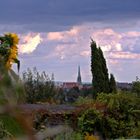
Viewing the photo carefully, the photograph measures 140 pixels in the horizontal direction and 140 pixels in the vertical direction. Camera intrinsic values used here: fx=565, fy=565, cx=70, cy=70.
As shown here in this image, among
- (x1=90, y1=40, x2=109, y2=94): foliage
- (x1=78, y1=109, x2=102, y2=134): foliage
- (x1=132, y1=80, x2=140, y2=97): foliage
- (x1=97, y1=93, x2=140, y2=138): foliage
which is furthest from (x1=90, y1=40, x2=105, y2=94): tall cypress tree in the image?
(x1=78, y1=109, x2=102, y2=134): foliage

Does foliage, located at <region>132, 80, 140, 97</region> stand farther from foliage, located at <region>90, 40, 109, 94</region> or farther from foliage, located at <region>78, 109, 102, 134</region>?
foliage, located at <region>90, 40, 109, 94</region>

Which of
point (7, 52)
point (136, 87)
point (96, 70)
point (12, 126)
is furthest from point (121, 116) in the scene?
point (12, 126)

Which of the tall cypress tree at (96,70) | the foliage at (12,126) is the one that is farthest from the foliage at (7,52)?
the tall cypress tree at (96,70)

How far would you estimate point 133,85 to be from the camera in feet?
63.6

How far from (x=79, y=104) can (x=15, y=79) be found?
15.3 metres

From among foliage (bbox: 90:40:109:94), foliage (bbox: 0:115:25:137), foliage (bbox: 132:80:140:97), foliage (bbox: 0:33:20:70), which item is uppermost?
foliage (bbox: 90:40:109:94)

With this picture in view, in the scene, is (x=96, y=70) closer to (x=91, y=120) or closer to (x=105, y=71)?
(x=105, y=71)

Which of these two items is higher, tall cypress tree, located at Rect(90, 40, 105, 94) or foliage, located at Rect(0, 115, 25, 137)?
tall cypress tree, located at Rect(90, 40, 105, 94)

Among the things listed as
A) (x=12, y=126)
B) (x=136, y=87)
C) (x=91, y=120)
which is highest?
(x=136, y=87)

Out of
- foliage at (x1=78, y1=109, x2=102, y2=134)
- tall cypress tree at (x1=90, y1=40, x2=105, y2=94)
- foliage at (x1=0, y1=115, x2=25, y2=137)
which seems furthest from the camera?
tall cypress tree at (x1=90, y1=40, x2=105, y2=94)

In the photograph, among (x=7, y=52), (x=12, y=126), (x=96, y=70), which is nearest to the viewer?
(x=12, y=126)

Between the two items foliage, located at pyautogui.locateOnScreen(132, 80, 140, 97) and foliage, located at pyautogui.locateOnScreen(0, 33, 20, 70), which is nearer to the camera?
foliage, located at pyautogui.locateOnScreen(0, 33, 20, 70)

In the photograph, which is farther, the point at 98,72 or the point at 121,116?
the point at 98,72

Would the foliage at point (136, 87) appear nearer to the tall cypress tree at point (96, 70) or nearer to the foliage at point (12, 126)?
the tall cypress tree at point (96, 70)
